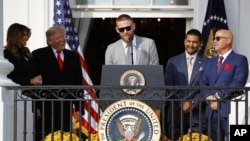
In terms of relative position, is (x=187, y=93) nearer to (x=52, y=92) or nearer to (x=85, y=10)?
(x=52, y=92)

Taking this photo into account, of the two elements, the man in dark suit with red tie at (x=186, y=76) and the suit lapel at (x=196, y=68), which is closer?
Answer: the man in dark suit with red tie at (x=186, y=76)

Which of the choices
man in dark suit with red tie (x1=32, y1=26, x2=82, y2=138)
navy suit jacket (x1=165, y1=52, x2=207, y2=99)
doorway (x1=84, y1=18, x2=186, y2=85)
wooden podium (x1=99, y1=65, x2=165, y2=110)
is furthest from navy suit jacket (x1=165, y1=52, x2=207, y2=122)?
doorway (x1=84, y1=18, x2=186, y2=85)

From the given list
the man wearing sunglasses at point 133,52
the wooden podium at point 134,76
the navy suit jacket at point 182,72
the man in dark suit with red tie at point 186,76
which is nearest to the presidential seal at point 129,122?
the wooden podium at point 134,76

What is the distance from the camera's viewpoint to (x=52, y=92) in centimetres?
1399

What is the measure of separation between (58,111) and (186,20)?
11.3 feet

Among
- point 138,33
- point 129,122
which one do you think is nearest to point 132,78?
point 129,122

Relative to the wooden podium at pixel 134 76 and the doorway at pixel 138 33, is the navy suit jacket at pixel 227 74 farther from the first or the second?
the doorway at pixel 138 33

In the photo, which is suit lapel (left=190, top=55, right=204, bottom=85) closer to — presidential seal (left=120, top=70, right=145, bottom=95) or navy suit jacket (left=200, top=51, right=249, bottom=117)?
navy suit jacket (left=200, top=51, right=249, bottom=117)

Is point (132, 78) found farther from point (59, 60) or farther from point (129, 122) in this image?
point (59, 60)

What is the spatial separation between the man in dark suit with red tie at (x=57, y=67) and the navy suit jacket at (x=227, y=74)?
5.43 ft

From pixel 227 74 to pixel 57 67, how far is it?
216cm

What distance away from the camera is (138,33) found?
60.1 feet

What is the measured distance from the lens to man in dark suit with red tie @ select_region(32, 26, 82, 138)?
1504 cm

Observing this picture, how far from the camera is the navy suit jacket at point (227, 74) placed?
47.3 ft
